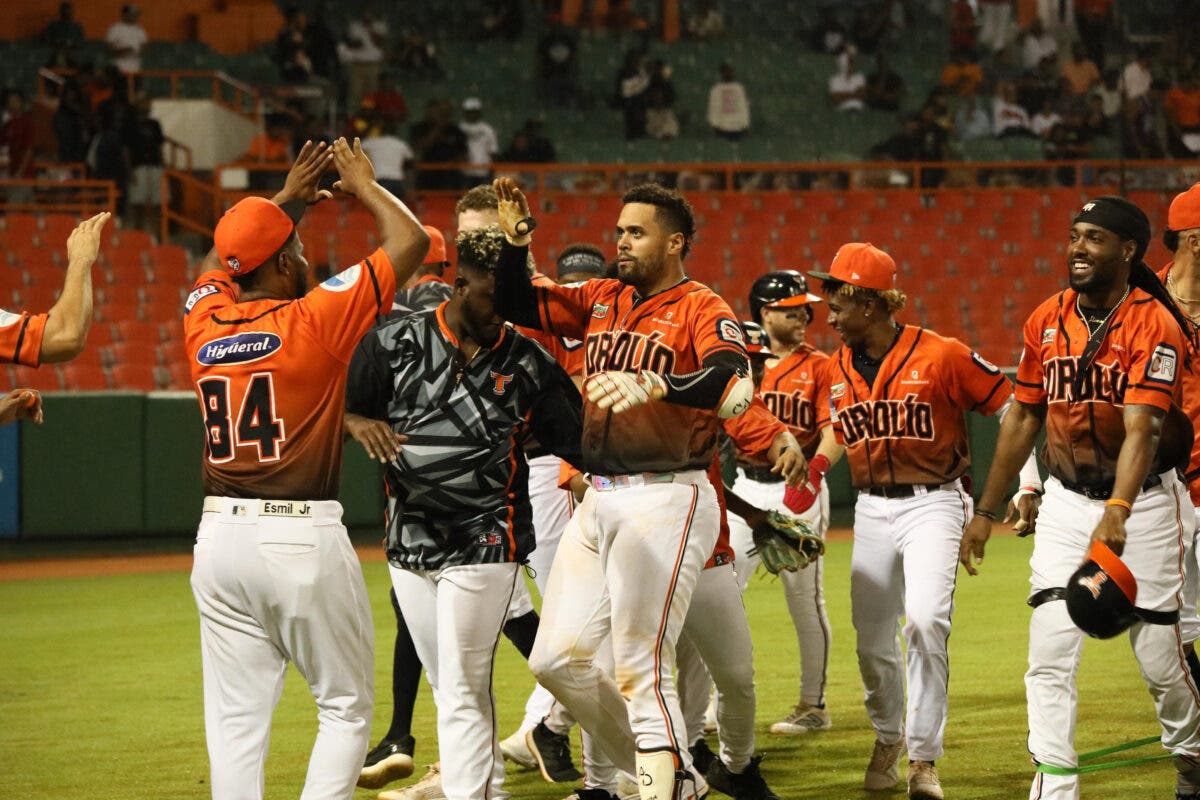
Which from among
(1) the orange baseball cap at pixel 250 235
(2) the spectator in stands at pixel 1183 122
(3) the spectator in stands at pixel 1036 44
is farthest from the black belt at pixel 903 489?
(3) the spectator in stands at pixel 1036 44

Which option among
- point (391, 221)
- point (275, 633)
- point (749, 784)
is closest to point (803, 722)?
point (749, 784)

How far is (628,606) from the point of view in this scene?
5121 mm

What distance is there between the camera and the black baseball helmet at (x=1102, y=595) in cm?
498

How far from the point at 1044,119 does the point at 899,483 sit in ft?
61.9

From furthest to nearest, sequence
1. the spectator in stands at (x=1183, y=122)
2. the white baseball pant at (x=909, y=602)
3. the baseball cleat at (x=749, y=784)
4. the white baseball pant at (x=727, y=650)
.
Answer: the spectator in stands at (x=1183, y=122), the white baseball pant at (x=909, y=602), the baseball cleat at (x=749, y=784), the white baseball pant at (x=727, y=650)

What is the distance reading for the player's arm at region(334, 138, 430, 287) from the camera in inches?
193

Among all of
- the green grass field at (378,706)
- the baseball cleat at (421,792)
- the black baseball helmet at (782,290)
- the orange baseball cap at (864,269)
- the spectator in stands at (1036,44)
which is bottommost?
the green grass field at (378,706)

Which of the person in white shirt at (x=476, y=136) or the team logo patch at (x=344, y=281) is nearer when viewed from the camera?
the team logo patch at (x=344, y=281)

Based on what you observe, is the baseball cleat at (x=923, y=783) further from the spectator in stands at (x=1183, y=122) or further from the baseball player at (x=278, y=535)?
the spectator in stands at (x=1183, y=122)

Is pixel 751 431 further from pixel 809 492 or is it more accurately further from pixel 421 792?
pixel 421 792

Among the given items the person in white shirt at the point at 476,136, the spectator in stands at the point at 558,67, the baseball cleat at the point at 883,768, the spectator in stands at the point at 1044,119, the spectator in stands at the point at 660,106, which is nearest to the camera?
the baseball cleat at the point at 883,768

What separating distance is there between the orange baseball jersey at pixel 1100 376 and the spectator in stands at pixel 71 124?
17034 mm

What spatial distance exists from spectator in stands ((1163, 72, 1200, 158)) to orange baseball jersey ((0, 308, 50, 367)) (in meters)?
20.4

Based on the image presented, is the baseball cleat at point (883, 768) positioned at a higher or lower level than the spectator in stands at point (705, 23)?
lower
